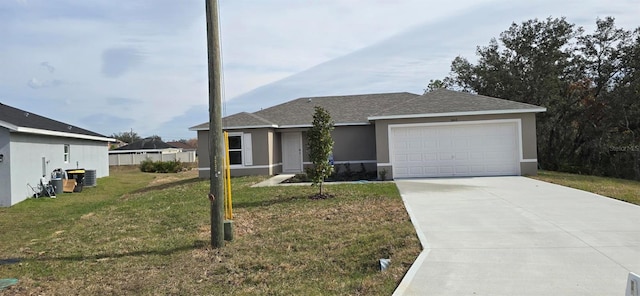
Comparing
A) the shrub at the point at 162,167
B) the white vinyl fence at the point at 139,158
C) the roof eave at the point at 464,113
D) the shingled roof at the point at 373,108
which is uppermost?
the shingled roof at the point at 373,108

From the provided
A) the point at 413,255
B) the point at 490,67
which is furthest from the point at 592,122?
the point at 413,255

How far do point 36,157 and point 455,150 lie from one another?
54.4ft

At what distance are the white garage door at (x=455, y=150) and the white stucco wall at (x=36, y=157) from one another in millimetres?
13722

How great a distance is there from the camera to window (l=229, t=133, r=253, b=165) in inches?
822

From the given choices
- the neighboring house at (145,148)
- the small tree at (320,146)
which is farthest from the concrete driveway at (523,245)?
the neighboring house at (145,148)

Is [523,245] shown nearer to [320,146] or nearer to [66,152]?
[320,146]

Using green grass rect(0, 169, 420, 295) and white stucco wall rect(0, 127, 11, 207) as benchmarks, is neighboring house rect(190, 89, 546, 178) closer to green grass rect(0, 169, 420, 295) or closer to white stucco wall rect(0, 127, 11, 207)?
green grass rect(0, 169, 420, 295)

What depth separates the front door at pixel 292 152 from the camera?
2280 centimetres

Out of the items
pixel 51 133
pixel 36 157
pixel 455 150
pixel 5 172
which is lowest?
pixel 5 172

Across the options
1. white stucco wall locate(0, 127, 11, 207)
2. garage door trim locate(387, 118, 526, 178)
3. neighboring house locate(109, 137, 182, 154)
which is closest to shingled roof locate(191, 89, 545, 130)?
garage door trim locate(387, 118, 526, 178)

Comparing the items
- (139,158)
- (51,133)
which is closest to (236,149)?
(51,133)

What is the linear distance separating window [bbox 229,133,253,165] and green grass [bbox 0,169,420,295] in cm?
812

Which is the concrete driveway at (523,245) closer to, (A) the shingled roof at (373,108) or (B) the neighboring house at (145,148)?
(A) the shingled roof at (373,108)

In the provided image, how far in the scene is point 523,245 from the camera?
21.4ft
